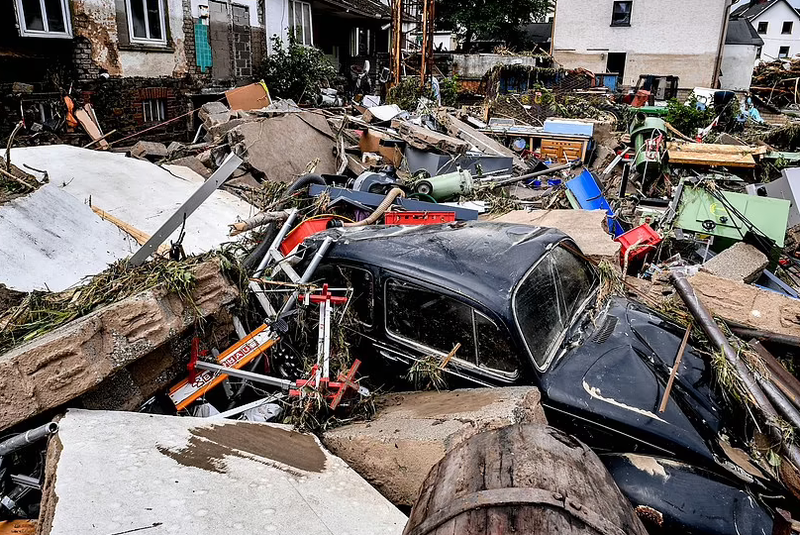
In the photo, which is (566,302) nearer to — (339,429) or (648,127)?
(339,429)

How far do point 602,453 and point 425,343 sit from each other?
127cm

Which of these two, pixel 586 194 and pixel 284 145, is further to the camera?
pixel 284 145

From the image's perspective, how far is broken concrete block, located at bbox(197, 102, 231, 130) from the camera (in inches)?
404

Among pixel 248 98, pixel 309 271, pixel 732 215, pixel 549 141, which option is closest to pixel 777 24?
pixel 549 141

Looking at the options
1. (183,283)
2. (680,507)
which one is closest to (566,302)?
(680,507)

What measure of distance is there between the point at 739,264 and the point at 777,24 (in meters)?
56.3

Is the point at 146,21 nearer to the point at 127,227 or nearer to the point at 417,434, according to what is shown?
the point at 127,227

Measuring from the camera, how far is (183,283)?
3.47m

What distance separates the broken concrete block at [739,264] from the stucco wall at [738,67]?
28.5 meters

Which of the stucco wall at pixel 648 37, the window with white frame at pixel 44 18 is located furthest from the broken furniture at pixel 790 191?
the stucco wall at pixel 648 37

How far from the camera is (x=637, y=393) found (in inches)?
128

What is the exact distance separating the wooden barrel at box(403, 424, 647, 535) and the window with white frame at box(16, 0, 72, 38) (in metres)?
11.8

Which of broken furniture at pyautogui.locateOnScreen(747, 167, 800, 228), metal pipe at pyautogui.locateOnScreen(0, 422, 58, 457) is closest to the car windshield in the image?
metal pipe at pyautogui.locateOnScreen(0, 422, 58, 457)

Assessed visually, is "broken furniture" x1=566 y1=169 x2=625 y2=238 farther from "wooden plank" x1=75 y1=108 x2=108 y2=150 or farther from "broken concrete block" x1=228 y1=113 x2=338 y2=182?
"wooden plank" x1=75 y1=108 x2=108 y2=150
